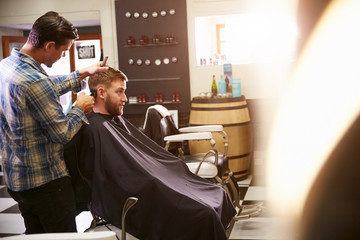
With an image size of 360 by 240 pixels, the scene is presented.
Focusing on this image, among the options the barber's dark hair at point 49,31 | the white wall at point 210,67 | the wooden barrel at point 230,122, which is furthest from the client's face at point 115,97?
the white wall at point 210,67

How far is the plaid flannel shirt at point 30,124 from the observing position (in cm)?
154

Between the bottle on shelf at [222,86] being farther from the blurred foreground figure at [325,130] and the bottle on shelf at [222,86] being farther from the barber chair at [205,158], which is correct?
the blurred foreground figure at [325,130]

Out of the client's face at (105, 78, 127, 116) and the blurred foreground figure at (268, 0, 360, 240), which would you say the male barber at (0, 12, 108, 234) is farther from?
the blurred foreground figure at (268, 0, 360, 240)

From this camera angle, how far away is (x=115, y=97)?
2.14 m

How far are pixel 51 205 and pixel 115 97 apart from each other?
710 mm

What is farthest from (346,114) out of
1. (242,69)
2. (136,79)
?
(136,79)

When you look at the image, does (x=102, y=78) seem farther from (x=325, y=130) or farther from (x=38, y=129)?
(x=325, y=130)

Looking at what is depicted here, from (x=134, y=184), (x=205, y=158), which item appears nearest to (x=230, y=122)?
(x=205, y=158)

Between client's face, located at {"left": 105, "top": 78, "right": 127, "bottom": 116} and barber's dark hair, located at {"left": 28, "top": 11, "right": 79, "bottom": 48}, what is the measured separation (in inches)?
19.6

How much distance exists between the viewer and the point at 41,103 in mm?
1539

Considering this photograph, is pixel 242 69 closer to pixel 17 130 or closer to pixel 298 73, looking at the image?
pixel 17 130

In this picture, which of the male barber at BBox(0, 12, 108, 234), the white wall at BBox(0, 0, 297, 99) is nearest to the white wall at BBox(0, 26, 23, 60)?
the white wall at BBox(0, 0, 297, 99)

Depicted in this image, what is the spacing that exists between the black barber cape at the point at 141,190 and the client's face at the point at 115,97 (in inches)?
2.6

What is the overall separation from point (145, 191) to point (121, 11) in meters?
4.07
